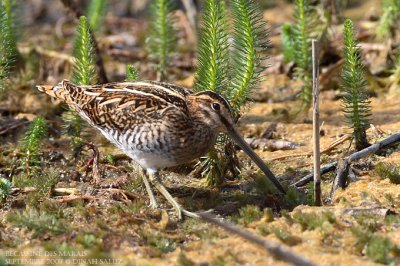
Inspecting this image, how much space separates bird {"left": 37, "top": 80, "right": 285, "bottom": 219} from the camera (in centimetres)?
528

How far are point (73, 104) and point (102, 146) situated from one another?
974mm

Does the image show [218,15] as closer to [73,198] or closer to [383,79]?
[73,198]

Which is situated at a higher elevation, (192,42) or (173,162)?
(192,42)

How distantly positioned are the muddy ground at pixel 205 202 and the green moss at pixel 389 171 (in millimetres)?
28

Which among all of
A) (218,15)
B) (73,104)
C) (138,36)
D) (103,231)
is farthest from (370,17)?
(103,231)

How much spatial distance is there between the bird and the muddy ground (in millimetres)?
293

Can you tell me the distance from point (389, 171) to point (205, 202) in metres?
1.35

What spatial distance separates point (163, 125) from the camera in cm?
529

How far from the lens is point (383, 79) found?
25.9 feet

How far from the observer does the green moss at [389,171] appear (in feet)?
17.8

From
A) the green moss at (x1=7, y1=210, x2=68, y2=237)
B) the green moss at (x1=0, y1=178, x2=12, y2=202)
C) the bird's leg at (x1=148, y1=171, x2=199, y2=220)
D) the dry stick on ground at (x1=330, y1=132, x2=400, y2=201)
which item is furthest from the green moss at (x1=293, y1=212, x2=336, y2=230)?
the green moss at (x1=0, y1=178, x2=12, y2=202)

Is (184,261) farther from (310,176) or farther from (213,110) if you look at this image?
(310,176)

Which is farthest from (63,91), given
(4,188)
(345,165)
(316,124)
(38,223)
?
(345,165)

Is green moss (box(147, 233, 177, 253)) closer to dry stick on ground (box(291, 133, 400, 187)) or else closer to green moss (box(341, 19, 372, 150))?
dry stick on ground (box(291, 133, 400, 187))
